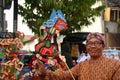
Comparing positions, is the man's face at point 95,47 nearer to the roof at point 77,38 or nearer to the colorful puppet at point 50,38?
the colorful puppet at point 50,38

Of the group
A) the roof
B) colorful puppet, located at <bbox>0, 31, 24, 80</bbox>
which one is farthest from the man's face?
the roof

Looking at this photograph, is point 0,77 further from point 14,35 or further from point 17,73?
point 14,35

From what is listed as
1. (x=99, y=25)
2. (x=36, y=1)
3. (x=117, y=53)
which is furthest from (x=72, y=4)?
(x=99, y=25)

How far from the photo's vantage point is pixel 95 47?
366 cm

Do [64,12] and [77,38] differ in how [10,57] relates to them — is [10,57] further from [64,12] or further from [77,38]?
[77,38]

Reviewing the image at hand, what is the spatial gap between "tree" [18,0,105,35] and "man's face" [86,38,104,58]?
24.6ft

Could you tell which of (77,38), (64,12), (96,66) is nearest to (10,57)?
(96,66)

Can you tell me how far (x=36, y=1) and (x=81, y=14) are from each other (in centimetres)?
139

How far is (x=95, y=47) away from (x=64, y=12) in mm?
7898

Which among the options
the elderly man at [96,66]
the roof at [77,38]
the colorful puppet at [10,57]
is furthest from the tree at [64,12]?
the elderly man at [96,66]

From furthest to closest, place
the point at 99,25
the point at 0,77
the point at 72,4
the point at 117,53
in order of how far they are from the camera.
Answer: the point at 99,25 → the point at 72,4 → the point at 117,53 → the point at 0,77

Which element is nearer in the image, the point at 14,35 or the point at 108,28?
the point at 14,35

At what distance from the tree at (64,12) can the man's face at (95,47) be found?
7.50 m

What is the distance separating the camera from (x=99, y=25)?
25344mm
